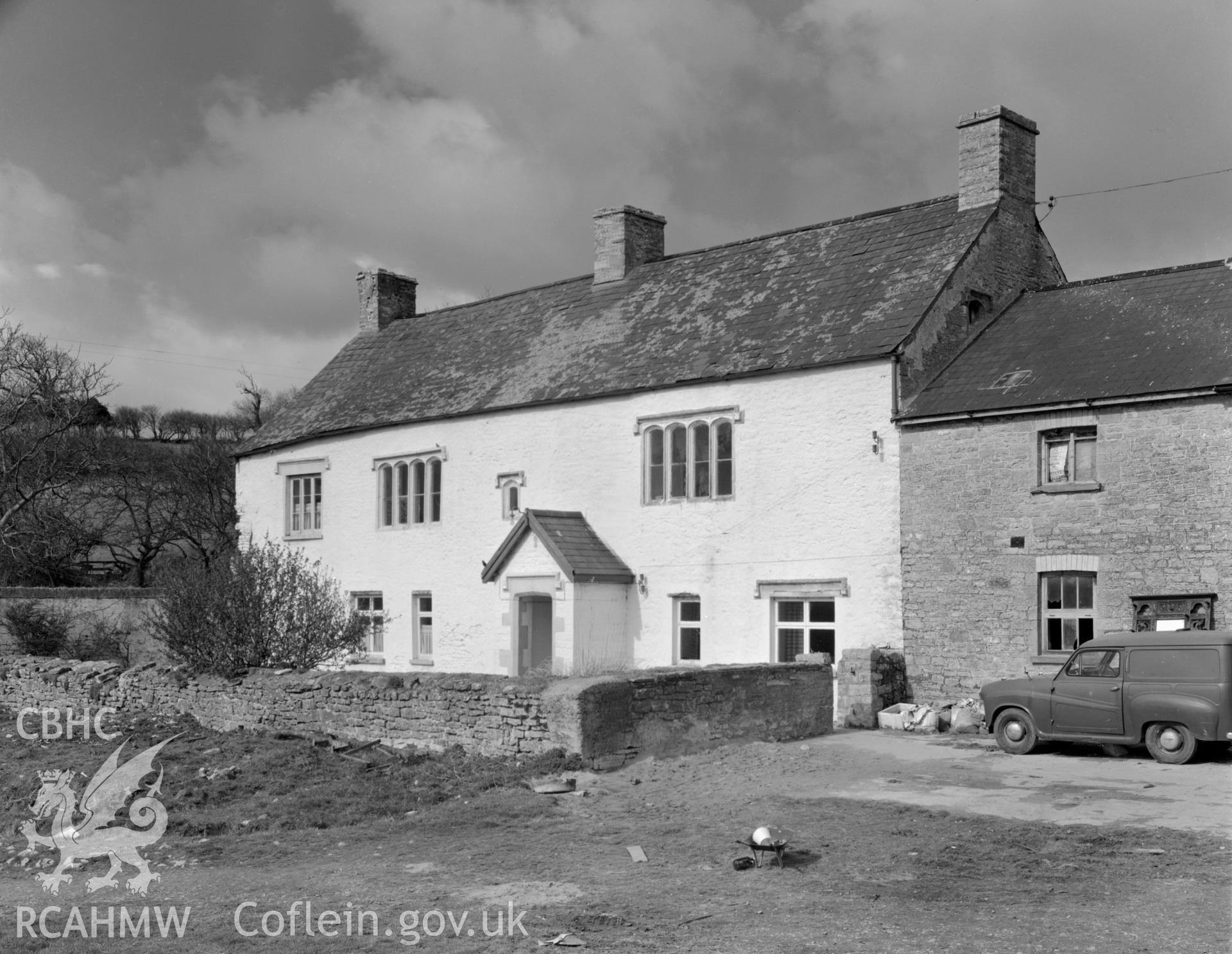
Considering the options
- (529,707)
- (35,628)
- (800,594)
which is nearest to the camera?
(529,707)

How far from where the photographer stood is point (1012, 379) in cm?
2089

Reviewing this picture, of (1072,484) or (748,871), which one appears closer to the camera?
(748,871)

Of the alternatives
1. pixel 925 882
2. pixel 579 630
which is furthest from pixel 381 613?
pixel 925 882

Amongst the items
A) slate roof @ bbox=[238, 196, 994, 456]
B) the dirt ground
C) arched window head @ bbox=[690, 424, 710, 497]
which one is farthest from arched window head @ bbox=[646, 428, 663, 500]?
the dirt ground

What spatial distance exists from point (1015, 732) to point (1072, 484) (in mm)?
4560

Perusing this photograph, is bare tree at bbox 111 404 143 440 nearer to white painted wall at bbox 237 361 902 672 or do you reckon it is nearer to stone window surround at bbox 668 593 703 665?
white painted wall at bbox 237 361 902 672

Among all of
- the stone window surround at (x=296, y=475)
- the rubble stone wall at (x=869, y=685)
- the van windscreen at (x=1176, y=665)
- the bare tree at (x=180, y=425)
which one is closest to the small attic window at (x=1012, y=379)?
the rubble stone wall at (x=869, y=685)

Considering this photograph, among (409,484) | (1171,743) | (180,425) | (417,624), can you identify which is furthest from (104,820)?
(180,425)

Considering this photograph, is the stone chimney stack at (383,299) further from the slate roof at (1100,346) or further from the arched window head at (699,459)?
the slate roof at (1100,346)

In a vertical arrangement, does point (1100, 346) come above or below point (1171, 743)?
above

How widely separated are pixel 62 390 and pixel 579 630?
2548 centimetres

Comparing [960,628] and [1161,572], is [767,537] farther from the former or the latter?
[1161,572]

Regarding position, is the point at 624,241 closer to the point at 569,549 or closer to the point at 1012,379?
the point at 569,549

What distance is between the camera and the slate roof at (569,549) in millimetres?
Result: 24391
